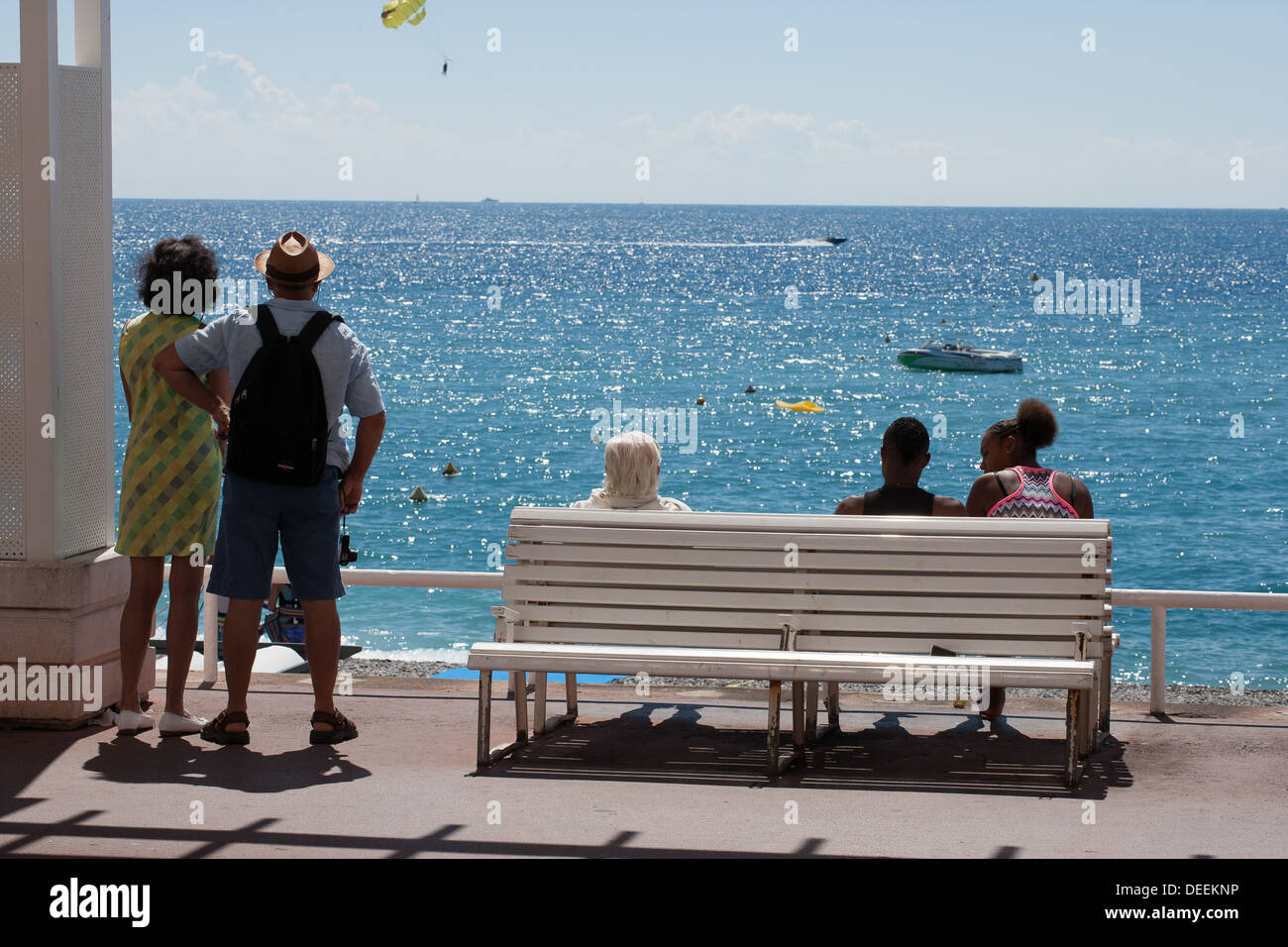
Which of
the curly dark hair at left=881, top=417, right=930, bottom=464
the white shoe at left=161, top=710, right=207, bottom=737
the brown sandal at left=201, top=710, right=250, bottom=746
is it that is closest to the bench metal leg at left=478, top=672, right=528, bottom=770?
the brown sandal at left=201, top=710, right=250, bottom=746

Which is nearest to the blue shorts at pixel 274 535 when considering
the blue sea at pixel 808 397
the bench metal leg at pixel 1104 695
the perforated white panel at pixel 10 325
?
the perforated white panel at pixel 10 325

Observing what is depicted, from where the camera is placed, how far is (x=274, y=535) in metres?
5.71

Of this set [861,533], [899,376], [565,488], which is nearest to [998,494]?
[861,533]

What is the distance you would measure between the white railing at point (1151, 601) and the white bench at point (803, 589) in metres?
0.53

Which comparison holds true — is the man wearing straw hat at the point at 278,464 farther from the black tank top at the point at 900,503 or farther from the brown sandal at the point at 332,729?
the black tank top at the point at 900,503

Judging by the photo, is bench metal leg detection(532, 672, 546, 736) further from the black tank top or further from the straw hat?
the straw hat

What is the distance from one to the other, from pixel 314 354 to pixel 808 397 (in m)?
56.9

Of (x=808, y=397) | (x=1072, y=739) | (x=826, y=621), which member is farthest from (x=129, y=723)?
(x=808, y=397)

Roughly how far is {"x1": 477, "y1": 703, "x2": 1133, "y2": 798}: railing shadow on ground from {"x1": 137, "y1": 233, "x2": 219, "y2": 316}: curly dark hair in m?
2.03

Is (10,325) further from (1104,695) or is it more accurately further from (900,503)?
(1104,695)

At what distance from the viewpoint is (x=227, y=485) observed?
5.71 m

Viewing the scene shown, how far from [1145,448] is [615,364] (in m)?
27.1

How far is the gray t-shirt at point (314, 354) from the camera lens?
5.57 meters
